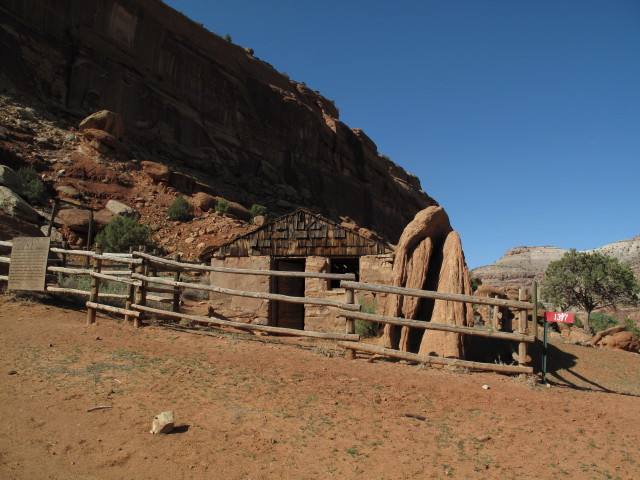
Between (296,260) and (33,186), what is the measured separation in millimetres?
18516

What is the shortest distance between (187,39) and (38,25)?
14190mm

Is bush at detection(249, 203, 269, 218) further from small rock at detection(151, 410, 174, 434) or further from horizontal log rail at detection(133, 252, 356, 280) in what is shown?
small rock at detection(151, 410, 174, 434)

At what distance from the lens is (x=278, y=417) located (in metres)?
4.93

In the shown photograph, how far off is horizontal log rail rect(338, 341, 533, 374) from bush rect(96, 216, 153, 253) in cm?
1812

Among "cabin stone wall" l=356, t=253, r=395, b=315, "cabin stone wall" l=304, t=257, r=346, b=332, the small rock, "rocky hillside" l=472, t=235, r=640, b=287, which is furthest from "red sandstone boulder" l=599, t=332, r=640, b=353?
"rocky hillside" l=472, t=235, r=640, b=287

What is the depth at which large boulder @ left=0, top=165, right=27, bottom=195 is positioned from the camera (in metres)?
23.1

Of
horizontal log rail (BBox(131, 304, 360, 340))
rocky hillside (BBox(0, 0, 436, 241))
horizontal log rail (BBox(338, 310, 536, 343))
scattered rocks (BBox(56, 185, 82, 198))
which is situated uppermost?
rocky hillside (BBox(0, 0, 436, 241))

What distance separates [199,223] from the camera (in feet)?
97.9

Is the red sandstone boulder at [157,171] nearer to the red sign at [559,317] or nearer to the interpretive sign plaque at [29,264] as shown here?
the interpretive sign plaque at [29,264]

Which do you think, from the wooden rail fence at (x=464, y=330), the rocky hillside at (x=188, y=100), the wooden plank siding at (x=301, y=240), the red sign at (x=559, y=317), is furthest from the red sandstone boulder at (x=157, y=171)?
the red sign at (x=559, y=317)

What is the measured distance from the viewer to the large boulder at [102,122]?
1319 inches

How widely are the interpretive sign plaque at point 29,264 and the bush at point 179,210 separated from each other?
20.9 meters

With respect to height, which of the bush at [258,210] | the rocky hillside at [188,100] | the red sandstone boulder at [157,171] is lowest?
the bush at [258,210]

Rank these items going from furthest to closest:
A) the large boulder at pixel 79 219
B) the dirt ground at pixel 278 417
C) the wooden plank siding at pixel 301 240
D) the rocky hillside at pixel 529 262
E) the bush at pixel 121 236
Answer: the rocky hillside at pixel 529 262
the large boulder at pixel 79 219
the bush at pixel 121 236
the wooden plank siding at pixel 301 240
the dirt ground at pixel 278 417
